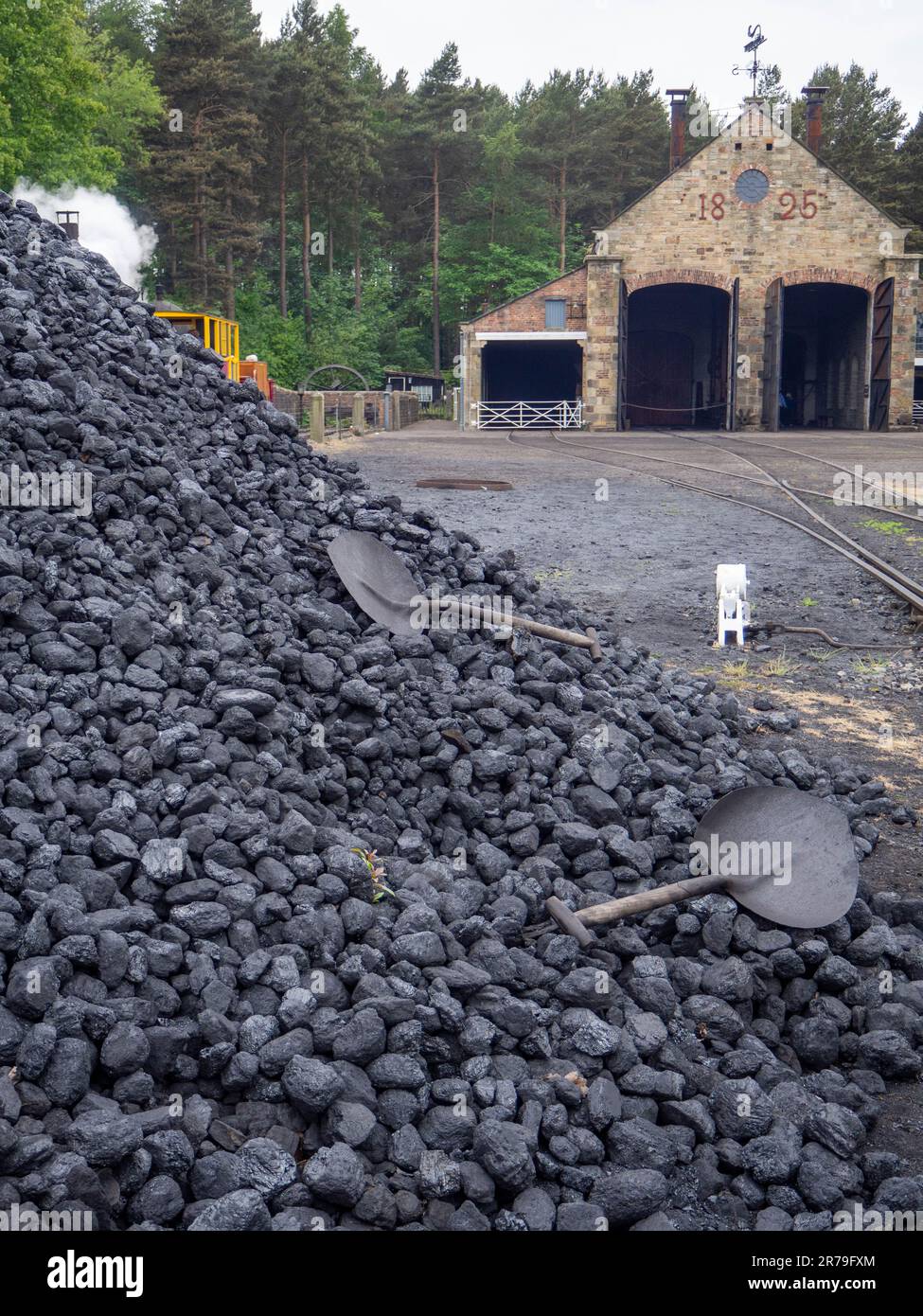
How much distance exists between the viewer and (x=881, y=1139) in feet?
12.1

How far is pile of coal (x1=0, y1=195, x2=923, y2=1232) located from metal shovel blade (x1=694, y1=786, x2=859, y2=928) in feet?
0.45

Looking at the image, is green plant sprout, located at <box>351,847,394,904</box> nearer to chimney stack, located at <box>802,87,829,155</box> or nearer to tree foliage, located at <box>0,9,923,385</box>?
A: tree foliage, located at <box>0,9,923,385</box>

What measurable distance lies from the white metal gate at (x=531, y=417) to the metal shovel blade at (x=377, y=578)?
30.6 m

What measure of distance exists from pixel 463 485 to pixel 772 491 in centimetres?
505

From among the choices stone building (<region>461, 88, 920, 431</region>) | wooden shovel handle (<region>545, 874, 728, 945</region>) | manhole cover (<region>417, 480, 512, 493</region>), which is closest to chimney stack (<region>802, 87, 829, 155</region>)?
stone building (<region>461, 88, 920, 431</region>)

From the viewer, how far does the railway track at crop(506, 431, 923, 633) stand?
1127cm

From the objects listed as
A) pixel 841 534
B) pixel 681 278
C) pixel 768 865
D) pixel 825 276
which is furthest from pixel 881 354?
pixel 768 865

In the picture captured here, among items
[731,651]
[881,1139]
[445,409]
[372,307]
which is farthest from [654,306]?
[881,1139]

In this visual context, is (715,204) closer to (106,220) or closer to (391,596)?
(106,220)

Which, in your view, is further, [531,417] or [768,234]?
[531,417]

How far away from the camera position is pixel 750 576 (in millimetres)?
11844

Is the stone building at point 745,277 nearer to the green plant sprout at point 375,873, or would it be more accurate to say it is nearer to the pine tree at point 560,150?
the pine tree at point 560,150

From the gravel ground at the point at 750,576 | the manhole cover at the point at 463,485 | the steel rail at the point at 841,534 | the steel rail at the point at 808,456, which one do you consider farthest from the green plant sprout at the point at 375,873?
the manhole cover at the point at 463,485

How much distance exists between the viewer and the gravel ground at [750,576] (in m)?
7.05
